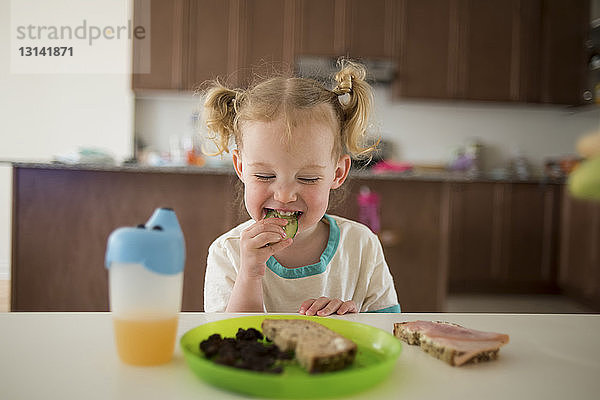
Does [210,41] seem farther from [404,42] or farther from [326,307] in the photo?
[326,307]

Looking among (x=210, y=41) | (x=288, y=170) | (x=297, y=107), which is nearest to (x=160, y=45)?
(x=210, y=41)

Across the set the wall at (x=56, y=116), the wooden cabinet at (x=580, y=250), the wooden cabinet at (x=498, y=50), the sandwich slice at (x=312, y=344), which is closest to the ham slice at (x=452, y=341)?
the sandwich slice at (x=312, y=344)

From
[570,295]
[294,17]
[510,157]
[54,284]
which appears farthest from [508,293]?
[54,284]

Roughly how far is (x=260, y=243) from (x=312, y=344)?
0.46 meters

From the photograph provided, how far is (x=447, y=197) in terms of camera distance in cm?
269

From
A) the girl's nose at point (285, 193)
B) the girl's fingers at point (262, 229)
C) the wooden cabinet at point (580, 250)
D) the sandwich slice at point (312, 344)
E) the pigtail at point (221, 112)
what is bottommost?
the wooden cabinet at point (580, 250)

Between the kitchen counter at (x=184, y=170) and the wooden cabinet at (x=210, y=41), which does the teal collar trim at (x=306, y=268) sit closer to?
the kitchen counter at (x=184, y=170)

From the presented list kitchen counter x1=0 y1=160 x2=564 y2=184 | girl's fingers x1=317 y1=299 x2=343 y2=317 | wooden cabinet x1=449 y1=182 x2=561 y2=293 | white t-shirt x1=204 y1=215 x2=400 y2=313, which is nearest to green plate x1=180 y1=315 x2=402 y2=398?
girl's fingers x1=317 y1=299 x2=343 y2=317

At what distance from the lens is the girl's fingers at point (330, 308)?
0.88 metres

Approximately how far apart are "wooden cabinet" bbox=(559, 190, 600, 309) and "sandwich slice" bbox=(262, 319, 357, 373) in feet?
12.2

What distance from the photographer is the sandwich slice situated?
54 centimetres

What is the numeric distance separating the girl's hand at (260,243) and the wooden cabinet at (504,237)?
3.63 meters

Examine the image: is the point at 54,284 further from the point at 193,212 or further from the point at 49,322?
the point at 49,322

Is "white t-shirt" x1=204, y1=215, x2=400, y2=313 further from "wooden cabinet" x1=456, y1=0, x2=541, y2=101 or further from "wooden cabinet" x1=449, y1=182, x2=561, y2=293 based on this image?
"wooden cabinet" x1=456, y1=0, x2=541, y2=101
